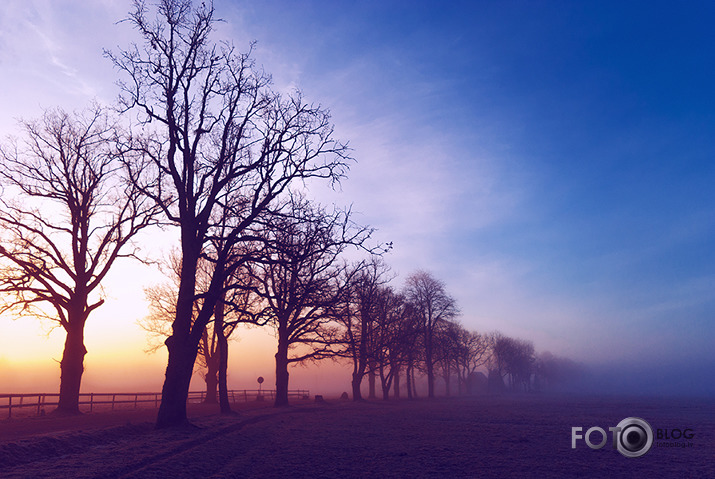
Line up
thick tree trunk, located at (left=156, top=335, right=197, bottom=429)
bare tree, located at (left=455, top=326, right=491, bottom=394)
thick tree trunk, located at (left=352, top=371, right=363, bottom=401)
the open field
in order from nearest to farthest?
the open field
thick tree trunk, located at (left=156, top=335, right=197, bottom=429)
thick tree trunk, located at (left=352, top=371, right=363, bottom=401)
bare tree, located at (left=455, top=326, right=491, bottom=394)

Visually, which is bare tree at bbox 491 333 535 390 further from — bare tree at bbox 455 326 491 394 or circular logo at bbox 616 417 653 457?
circular logo at bbox 616 417 653 457

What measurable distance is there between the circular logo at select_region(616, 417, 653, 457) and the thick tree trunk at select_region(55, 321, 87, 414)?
25.0 m

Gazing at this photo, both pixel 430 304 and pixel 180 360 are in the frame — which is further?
pixel 430 304

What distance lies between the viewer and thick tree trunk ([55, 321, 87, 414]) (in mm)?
25359

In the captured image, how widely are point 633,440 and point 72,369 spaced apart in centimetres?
2577

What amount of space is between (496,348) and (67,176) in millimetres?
96354

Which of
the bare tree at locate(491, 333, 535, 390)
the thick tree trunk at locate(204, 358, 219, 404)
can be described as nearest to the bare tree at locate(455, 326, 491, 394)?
the bare tree at locate(491, 333, 535, 390)

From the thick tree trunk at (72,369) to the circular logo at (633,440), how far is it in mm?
25050

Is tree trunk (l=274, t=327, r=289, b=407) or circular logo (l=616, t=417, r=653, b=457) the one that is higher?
tree trunk (l=274, t=327, r=289, b=407)

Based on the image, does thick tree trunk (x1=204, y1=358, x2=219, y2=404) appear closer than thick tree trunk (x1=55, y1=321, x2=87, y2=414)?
No

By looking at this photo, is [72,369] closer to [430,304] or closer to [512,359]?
Result: [430,304]

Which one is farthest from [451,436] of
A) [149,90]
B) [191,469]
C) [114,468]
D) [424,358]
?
[424,358]

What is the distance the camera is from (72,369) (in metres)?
25.5

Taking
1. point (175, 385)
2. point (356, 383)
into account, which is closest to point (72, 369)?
point (175, 385)
